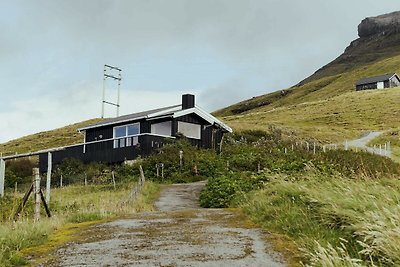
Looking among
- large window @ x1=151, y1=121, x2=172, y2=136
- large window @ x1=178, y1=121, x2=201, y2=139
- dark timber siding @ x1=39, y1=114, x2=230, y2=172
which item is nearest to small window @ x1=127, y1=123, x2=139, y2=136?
dark timber siding @ x1=39, y1=114, x2=230, y2=172

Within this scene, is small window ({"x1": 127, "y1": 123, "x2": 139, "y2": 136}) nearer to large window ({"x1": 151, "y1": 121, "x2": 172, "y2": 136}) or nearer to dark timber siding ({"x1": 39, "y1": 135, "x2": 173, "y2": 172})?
large window ({"x1": 151, "y1": 121, "x2": 172, "y2": 136})

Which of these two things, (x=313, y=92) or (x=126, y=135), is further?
(x=313, y=92)

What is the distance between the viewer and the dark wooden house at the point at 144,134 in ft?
113

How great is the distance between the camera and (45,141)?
2963 inches

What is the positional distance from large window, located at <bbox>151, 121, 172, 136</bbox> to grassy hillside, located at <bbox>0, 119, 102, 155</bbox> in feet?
116

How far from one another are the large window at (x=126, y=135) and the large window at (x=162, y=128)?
1193 mm

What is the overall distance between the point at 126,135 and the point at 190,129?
15.6ft

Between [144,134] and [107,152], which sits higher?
[144,134]

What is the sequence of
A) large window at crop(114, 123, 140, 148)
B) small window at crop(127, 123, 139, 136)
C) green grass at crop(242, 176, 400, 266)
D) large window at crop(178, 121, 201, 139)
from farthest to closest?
large window at crop(178, 121, 201, 139) < small window at crop(127, 123, 139, 136) < large window at crop(114, 123, 140, 148) < green grass at crop(242, 176, 400, 266)

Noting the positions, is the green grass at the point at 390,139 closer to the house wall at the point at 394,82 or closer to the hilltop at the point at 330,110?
the hilltop at the point at 330,110

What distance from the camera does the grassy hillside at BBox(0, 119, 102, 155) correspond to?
69.6 meters

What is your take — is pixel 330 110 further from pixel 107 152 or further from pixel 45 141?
pixel 107 152

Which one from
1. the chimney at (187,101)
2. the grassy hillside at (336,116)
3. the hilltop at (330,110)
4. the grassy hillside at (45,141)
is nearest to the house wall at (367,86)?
the grassy hillside at (336,116)

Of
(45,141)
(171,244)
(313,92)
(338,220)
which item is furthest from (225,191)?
(313,92)
